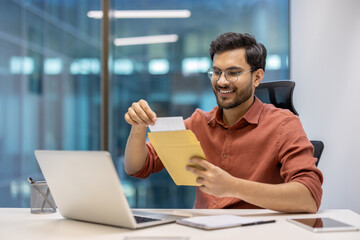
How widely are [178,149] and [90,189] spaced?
296 millimetres

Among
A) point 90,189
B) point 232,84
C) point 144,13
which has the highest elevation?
point 144,13

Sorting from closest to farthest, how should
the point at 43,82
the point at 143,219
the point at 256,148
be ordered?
the point at 143,219 < the point at 256,148 < the point at 43,82

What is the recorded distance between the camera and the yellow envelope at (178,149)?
1.22 m

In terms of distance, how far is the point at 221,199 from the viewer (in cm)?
170

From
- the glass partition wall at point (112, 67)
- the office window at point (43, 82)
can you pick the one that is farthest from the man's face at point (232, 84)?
the office window at point (43, 82)

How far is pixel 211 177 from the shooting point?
128 cm

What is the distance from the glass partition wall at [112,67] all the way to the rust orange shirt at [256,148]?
1.79 meters

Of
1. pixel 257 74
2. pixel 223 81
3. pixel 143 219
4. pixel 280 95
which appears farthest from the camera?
pixel 280 95

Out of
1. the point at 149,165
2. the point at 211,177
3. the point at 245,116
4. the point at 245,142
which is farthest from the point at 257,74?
the point at 211,177

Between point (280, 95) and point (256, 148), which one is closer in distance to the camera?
point (256, 148)

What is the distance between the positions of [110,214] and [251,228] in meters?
0.39

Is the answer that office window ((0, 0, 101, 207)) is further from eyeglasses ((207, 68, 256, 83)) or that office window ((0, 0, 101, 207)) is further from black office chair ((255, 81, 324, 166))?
eyeglasses ((207, 68, 256, 83))

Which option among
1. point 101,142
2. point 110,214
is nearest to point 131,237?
point 110,214

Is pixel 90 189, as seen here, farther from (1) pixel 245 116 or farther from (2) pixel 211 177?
(1) pixel 245 116
